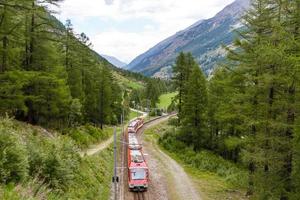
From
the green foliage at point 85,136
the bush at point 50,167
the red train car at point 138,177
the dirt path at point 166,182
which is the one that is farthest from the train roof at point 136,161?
the bush at point 50,167

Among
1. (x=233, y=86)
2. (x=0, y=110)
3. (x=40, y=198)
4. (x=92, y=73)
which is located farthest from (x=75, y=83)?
(x=40, y=198)

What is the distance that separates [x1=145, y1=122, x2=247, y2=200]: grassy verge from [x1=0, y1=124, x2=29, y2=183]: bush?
18963mm

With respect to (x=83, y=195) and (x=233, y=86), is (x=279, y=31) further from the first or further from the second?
(x=83, y=195)

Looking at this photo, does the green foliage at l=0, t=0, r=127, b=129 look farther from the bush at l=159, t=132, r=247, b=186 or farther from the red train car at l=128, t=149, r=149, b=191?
the bush at l=159, t=132, r=247, b=186

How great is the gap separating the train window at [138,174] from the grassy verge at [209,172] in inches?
208

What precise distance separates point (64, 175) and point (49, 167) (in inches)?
52.9

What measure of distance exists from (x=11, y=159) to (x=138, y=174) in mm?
18981

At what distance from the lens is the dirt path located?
99.7ft

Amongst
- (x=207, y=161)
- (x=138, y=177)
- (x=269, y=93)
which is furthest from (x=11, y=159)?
(x=207, y=161)

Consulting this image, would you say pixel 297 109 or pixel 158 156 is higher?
pixel 297 109

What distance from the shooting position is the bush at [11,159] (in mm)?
13427

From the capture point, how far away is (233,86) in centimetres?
3002

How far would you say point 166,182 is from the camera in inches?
1364

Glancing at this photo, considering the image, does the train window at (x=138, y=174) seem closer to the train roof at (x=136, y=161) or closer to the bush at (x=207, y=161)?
the train roof at (x=136, y=161)
